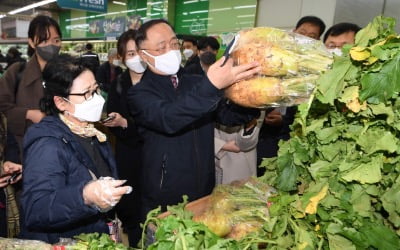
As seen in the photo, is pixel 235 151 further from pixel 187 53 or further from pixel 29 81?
pixel 187 53

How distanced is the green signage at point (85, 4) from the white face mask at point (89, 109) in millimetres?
6959

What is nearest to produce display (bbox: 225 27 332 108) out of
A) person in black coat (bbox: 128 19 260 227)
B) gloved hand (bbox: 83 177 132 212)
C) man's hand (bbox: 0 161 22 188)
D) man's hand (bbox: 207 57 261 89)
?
man's hand (bbox: 207 57 261 89)

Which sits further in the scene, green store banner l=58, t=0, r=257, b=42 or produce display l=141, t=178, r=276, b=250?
green store banner l=58, t=0, r=257, b=42

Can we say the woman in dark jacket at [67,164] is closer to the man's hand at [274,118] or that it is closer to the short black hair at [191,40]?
the man's hand at [274,118]

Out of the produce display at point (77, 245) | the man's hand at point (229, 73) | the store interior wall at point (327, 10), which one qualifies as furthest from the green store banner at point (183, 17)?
the produce display at point (77, 245)

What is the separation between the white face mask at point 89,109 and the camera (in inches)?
65.2

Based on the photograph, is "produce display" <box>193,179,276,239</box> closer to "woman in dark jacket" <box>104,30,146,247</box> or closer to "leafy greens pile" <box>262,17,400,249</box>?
"leafy greens pile" <box>262,17,400,249</box>

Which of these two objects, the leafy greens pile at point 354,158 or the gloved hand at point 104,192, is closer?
the leafy greens pile at point 354,158

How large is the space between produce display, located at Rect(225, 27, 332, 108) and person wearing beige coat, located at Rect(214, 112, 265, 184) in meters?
1.10

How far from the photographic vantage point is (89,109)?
66.4 inches

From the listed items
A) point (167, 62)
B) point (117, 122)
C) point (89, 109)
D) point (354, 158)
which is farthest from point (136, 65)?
point (354, 158)

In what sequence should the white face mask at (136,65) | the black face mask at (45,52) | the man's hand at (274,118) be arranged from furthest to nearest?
the white face mask at (136,65), the man's hand at (274,118), the black face mask at (45,52)

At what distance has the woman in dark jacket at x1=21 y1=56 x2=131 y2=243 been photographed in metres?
1.30

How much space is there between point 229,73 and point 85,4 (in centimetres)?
793
